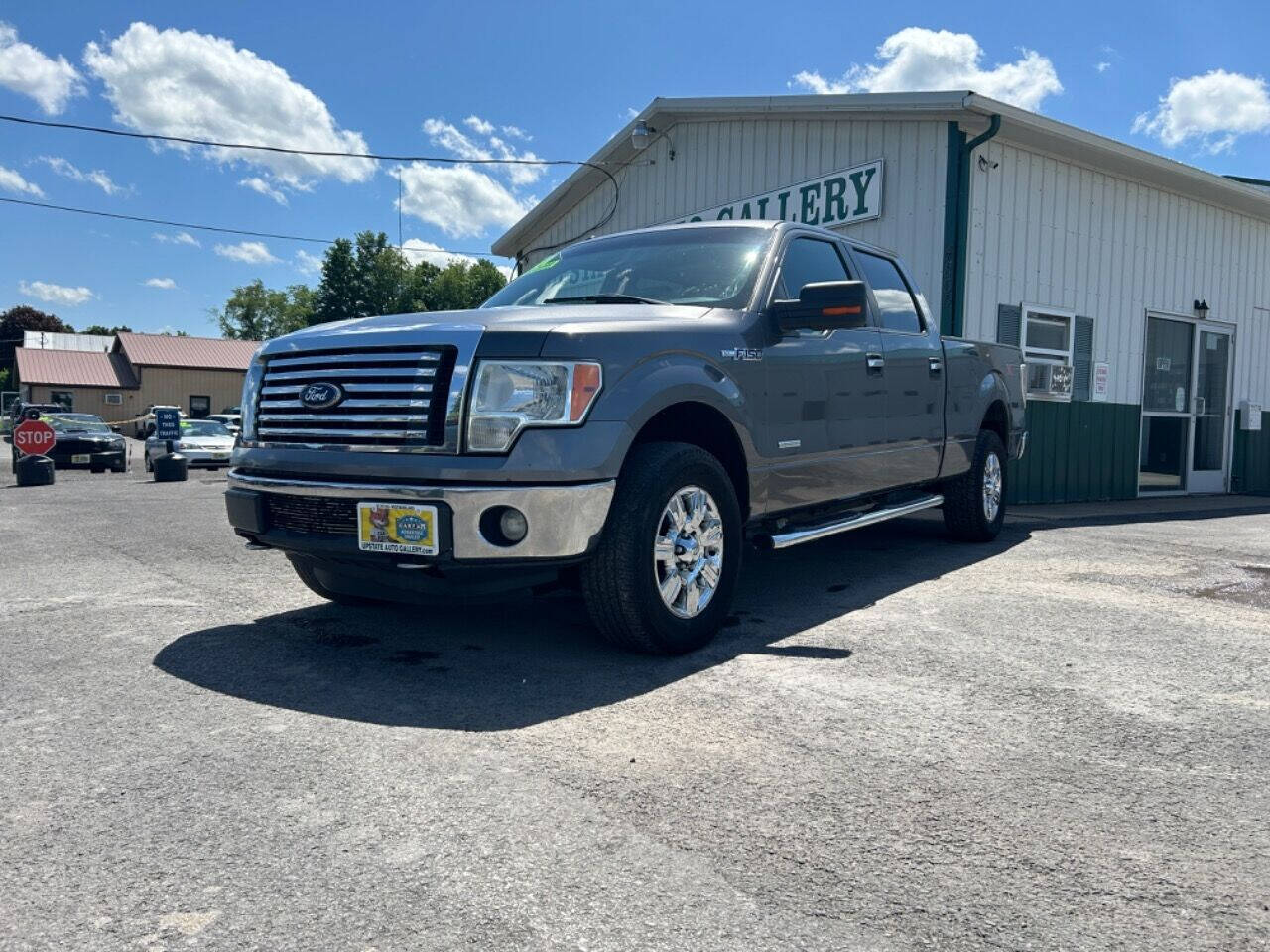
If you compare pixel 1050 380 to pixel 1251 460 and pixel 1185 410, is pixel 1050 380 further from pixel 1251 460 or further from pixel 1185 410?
pixel 1251 460

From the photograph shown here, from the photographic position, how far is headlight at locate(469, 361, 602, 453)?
355 cm

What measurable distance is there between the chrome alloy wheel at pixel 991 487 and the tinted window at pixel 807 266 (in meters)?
2.43

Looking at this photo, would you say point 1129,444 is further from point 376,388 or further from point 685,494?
point 376,388

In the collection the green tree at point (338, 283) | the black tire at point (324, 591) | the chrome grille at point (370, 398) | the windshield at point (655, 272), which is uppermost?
the green tree at point (338, 283)

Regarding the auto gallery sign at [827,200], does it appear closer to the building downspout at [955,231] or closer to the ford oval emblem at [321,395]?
the building downspout at [955,231]

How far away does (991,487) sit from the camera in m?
7.39

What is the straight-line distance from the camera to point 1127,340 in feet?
39.5

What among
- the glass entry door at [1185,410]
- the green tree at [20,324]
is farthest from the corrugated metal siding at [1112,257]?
the green tree at [20,324]

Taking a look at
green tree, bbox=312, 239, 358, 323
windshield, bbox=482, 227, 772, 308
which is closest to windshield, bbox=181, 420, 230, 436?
windshield, bbox=482, 227, 772, 308

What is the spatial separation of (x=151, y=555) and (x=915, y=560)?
5.22m

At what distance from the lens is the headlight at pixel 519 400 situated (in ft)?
11.7

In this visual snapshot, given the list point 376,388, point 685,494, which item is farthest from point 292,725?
point 685,494

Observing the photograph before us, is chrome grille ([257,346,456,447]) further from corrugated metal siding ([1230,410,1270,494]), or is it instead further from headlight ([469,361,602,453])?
corrugated metal siding ([1230,410,1270,494])

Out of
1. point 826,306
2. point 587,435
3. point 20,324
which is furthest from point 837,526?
point 20,324
